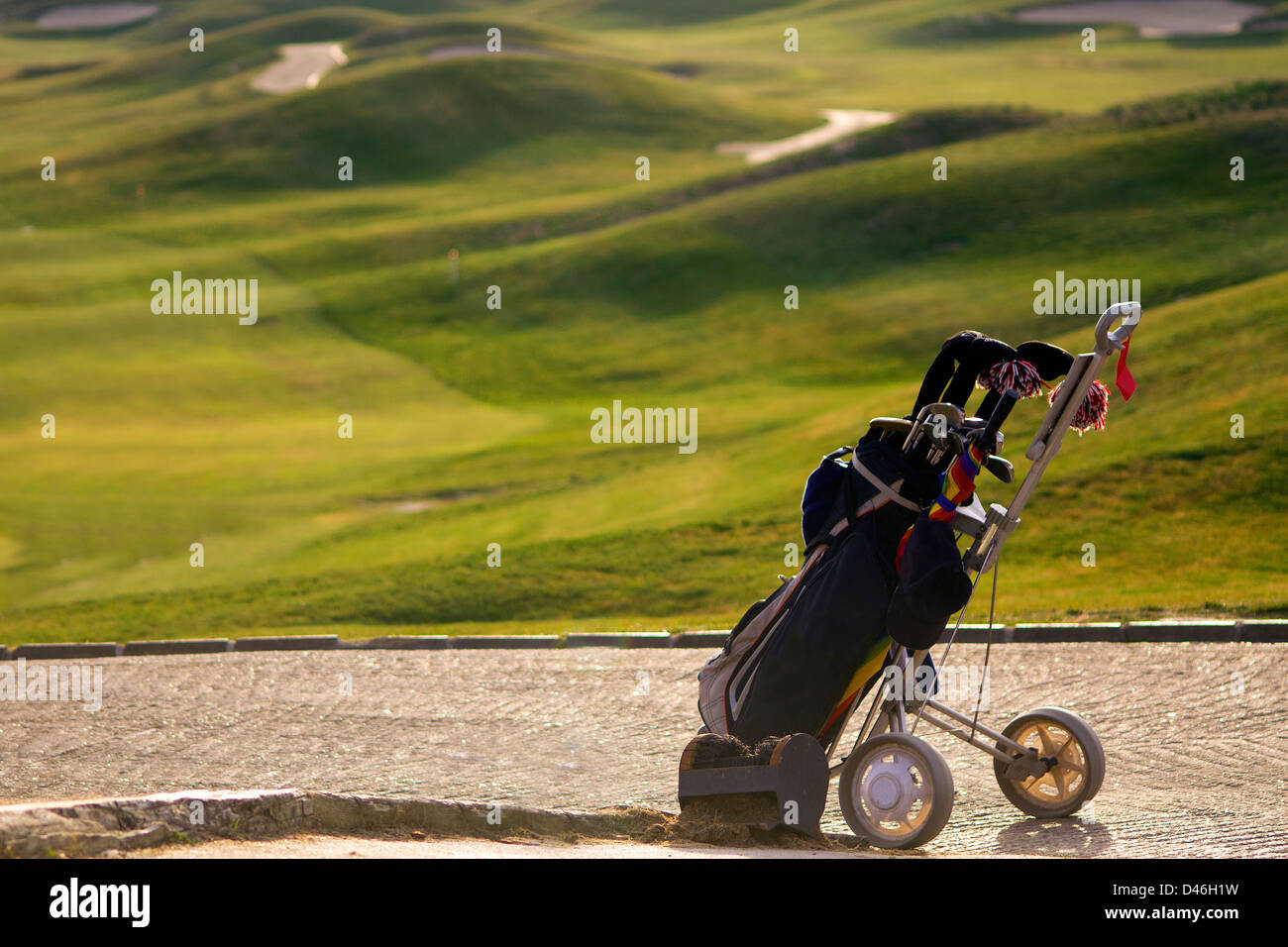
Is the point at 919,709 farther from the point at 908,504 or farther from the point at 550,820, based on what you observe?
the point at 550,820

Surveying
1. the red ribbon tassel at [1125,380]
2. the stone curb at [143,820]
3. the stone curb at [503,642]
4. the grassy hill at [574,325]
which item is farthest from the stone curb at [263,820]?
the grassy hill at [574,325]

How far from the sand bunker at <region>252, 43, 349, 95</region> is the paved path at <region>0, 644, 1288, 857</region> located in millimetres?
95365

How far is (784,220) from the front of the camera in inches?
2281

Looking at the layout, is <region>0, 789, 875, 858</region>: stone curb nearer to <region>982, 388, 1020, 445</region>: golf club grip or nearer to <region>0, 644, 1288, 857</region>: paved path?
<region>0, 644, 1288, 857</region>: paved path

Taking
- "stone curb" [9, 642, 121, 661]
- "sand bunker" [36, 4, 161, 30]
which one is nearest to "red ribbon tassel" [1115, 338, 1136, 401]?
"stone curb" [9, 642, 121, 661]

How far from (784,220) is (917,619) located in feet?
170

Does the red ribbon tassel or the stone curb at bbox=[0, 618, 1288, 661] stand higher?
the red ribbon tassel

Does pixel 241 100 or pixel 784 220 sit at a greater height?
pixel 241 100

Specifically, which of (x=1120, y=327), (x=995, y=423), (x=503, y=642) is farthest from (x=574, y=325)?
(x=1120, y=327)

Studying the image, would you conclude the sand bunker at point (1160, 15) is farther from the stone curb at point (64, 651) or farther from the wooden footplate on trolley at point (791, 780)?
the wooden footplate on trolley at point (791, 780)

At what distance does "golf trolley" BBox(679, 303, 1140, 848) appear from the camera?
7.60m

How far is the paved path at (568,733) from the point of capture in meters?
8.74
